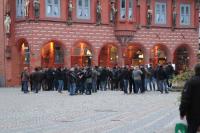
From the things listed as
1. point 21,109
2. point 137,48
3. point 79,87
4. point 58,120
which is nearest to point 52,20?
point 137,48

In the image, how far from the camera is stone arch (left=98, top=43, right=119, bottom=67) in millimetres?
51500

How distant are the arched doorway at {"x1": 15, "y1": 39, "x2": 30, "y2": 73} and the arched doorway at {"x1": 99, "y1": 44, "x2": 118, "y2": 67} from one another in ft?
24.6

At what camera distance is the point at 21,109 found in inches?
903

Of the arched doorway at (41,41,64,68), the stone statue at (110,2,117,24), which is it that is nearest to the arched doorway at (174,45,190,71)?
the stone statue at (110,2,117,24)

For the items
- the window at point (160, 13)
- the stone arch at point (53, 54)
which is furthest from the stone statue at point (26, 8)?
the window at point (160, 13)

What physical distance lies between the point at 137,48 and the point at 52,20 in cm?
1004

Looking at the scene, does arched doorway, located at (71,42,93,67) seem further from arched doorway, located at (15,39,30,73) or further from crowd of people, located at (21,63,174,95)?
crowd of people, located at (21,63,174,95)

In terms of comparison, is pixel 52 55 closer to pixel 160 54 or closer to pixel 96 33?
pixel 96 33

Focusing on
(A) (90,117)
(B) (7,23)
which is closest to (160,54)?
(B) (7,23)

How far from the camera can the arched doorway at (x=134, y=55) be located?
52.9 meters

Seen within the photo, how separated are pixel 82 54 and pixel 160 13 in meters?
9.67

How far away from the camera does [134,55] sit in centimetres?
5362

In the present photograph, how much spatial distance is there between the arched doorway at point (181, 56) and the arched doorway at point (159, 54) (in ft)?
5.89

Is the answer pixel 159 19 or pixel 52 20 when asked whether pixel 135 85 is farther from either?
pixel 159 19
